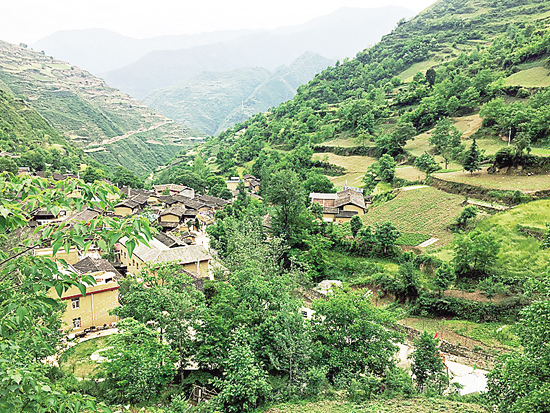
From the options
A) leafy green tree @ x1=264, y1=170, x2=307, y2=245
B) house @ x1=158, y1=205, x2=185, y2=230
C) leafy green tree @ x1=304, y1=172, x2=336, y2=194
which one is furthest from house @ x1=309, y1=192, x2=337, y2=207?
house @ x1=158, y1=205, x2=185, y2=230

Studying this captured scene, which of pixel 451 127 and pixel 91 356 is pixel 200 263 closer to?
pixel 91 356

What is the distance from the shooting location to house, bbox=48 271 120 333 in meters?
15.5

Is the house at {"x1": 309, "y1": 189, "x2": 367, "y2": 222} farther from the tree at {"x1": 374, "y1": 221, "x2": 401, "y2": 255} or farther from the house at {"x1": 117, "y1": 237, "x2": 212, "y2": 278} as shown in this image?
the house at {"x1": 117, "y1": 237, "x2": 212, "y2": 278}

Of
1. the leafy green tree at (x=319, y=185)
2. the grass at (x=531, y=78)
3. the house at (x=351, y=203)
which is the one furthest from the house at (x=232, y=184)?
the grass at (x=531, y=78)

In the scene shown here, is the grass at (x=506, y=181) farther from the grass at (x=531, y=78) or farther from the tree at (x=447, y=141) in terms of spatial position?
the grass at (x=531, y=78)

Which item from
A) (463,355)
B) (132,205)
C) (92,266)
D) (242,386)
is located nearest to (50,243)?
(242,386)

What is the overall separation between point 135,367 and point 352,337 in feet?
21.9

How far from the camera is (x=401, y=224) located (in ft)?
76.5

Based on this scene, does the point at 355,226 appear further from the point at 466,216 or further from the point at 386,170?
the point at 386,170

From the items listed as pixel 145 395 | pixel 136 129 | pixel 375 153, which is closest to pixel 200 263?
pixel 145 395

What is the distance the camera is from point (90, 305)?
16.0m

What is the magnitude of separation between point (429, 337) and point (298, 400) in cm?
459

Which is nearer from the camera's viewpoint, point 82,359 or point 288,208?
point 82,359

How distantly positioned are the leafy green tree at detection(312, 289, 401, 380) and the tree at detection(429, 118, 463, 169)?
2315 centimetres
